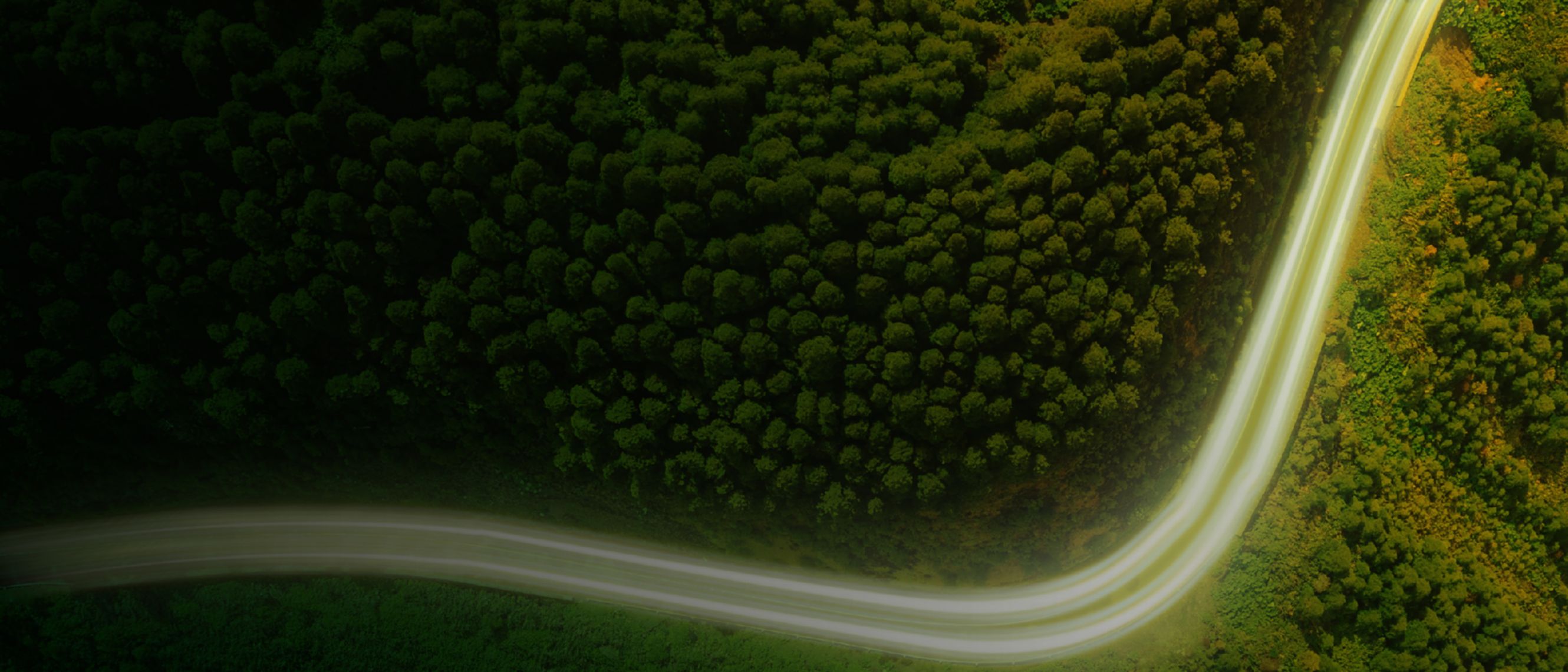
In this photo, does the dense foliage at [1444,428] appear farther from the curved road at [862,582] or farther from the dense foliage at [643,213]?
the dense foliage at [643,213]

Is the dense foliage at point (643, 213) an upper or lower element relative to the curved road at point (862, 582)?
upper

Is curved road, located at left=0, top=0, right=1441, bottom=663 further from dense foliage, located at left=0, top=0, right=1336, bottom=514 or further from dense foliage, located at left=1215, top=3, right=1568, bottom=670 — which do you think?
dense foliage, located at left=0, top=0, right=1336, bottom=514

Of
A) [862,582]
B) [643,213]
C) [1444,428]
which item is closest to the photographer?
[643,213]

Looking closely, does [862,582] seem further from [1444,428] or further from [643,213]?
[1444,428]

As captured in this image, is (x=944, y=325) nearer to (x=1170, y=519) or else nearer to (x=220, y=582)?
(x=1170, y=519)

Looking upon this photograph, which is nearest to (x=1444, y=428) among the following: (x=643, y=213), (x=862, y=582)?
(x=862, y=582)

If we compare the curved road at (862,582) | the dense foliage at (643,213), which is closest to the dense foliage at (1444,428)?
the curved road at (862,582)
